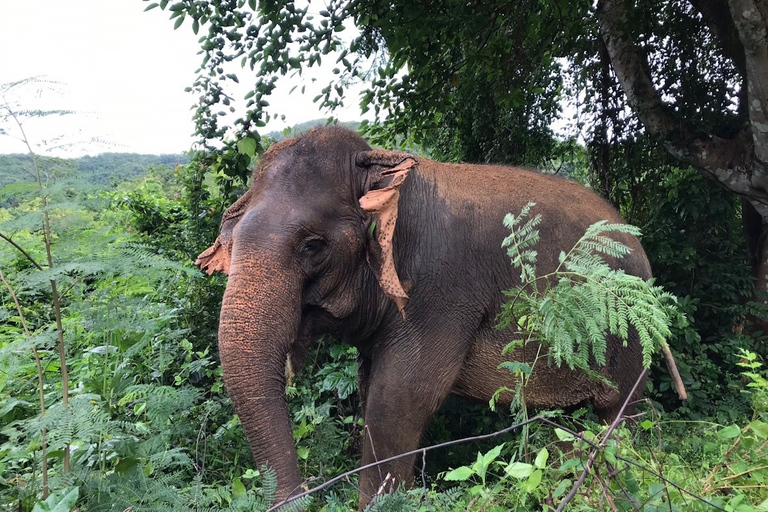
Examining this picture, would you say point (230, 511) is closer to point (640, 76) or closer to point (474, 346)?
point (474, 346)

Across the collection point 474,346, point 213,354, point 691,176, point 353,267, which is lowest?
point 213,354

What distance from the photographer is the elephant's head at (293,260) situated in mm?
3016

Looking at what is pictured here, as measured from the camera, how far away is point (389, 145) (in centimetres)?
732

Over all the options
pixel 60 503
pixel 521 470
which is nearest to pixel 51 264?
pixel 60 503

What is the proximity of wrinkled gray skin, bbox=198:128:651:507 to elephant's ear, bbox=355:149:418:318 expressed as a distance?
1 centimetres

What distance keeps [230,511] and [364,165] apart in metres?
2.13

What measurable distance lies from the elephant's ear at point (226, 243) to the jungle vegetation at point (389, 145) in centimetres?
28

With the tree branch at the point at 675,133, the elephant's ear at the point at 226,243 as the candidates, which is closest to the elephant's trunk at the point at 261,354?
the elephant's ear at the point at 226,243

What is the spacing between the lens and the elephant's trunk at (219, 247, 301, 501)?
2986 mm

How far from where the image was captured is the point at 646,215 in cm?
662

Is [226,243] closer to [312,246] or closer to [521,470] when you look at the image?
[312,246]

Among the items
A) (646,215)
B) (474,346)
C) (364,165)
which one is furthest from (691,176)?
(364,165)

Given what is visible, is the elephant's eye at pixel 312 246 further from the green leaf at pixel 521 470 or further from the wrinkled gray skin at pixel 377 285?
the green leaf at pixel 521 470

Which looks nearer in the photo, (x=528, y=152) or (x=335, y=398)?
(x=335, y=398)
